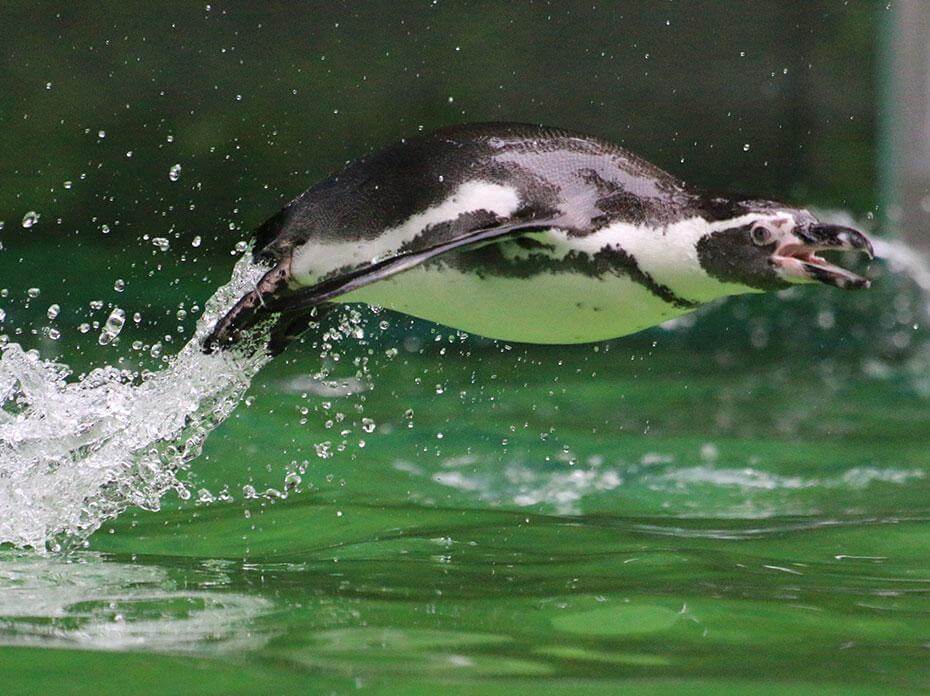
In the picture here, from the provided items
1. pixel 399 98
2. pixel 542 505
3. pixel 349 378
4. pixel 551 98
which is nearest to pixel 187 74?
pixel 399 98

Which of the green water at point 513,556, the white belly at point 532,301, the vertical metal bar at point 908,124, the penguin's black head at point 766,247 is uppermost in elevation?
the vertical metal bar at point 908,124

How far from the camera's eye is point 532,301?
96.0 inches

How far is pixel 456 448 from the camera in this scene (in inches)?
168

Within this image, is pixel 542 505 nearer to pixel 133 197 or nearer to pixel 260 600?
pixel 260 600

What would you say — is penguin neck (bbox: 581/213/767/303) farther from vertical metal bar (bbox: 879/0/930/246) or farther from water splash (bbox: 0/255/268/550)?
vertical metal bar (bbox: 879/0/930/246)

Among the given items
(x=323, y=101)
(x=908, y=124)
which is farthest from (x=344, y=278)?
(x=908, y=124)

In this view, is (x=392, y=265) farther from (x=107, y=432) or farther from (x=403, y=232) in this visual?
(x=107, y=432)

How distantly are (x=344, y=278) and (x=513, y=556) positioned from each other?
0.56 m

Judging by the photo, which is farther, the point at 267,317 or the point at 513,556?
the point at 267,317

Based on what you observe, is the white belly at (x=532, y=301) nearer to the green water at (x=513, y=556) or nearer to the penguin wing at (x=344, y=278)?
the penguin wing at (x=344, y=278)

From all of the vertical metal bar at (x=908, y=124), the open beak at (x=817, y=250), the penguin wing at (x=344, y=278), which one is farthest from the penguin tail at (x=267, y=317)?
the vertical metal bar at (x=908, y=124)

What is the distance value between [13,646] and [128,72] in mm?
5285

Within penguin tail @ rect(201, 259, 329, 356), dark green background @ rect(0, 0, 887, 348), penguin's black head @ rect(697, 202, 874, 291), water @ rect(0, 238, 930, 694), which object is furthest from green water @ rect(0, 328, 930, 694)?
dark green background @ rect(0, 0, 887, 348)

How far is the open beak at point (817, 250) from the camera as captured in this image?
2.15 m
